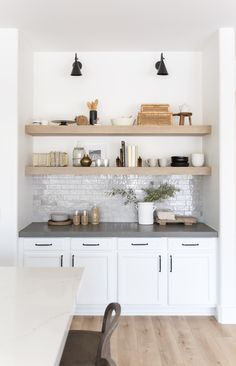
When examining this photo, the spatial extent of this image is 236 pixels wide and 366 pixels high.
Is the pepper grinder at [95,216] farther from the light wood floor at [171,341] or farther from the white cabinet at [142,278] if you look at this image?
the light wood floor at [171,341]

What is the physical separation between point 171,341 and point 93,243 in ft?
3.92

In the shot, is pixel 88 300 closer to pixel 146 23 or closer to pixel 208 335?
pixel 208 335

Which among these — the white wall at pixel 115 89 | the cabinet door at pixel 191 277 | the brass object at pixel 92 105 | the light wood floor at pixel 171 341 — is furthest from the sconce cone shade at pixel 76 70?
the light wood floor at pixel 171 341

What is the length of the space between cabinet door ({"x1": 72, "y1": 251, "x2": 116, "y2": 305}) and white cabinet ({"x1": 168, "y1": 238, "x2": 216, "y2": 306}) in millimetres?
600

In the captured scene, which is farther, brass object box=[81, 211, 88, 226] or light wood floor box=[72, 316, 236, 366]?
brass object box=[81, 211, 88, 226]

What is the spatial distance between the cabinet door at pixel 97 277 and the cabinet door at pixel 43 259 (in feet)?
0.47

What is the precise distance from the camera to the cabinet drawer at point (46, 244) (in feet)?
12.3

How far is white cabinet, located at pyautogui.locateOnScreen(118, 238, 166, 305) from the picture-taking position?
3756mm
